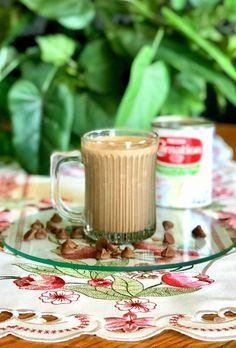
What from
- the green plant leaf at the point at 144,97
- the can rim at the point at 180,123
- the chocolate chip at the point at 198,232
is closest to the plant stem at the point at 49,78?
the green plant leaf at the point at 144,97

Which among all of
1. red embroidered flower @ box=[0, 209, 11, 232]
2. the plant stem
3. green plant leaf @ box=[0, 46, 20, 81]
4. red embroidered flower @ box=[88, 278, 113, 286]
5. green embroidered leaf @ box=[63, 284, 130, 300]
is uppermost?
green plant leaf @ box=[0, 46, 20, 81]

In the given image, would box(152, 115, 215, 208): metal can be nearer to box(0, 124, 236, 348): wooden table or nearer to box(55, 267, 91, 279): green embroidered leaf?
box(55, 267, 91, 279): green embroidered leaf

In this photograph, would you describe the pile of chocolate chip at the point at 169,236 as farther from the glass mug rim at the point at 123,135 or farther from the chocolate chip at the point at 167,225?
the glass mug rim at the point at 123,135

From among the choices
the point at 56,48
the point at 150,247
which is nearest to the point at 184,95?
the point at 56,48

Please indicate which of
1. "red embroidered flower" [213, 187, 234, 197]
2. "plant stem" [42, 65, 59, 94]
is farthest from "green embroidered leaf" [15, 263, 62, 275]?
"plant stem" [42, 65, 59, 94]

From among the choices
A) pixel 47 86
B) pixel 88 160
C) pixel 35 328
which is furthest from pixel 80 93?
pixel 35 328

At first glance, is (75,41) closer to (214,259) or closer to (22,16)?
(22,16)

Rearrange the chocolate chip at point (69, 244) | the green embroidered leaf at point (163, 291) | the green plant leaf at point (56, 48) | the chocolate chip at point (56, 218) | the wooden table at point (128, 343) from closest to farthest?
the wooden table at point (128, 343)
the green embroidered leaf at point (163, 291)
the chocolate chip at point (69, 244)
the chocolate chip at point (56, 218)
the green plant leaf at point (56, 48)
